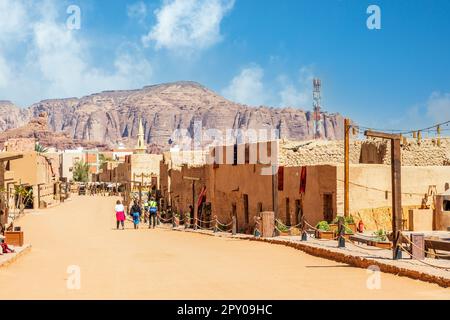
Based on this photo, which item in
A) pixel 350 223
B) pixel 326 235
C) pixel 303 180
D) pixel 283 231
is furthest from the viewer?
pixel 303 180

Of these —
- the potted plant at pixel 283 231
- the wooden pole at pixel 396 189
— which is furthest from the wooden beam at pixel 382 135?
the potted plant at pixel 283 231

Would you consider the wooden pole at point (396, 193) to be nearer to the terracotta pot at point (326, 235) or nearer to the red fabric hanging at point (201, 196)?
the terracotta pot at point (326, 235)

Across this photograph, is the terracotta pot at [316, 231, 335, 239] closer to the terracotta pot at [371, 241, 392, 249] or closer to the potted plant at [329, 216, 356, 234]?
the potted plant at [329, 216, 356, 234]

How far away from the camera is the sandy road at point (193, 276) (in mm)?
11672

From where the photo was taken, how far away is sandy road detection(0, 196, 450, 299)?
11672 mm

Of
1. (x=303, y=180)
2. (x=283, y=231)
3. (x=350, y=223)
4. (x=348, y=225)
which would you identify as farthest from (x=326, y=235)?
(x=303, y=180)

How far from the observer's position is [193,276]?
47.2 feet

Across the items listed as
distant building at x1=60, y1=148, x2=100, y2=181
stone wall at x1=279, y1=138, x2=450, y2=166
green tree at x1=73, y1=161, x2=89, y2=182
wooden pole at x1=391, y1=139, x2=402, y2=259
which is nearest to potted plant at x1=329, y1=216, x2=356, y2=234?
wooden pole at x1=391, y1=139, x2=402, y2=259

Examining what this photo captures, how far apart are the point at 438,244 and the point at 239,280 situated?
25.9 ft

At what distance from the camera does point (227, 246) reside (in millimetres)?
23594

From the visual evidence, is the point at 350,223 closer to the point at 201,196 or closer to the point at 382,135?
the point at 382,135

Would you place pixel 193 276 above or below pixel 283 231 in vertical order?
below
